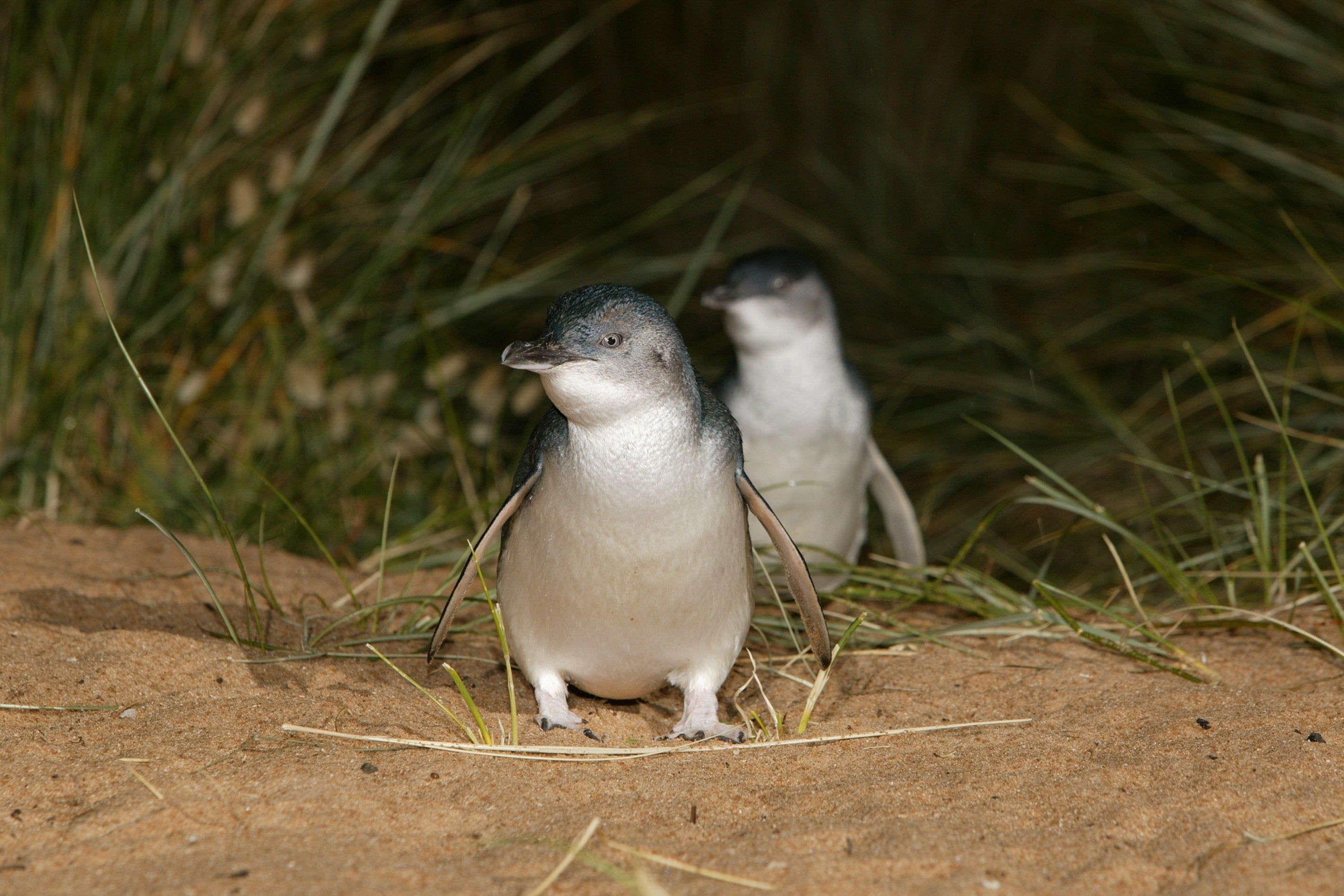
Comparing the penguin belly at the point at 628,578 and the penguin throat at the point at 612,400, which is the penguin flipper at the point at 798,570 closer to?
the penguin belly at the point at 628,578

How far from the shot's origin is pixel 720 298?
4.47 meters

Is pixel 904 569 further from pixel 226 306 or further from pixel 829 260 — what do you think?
pixel 829 260

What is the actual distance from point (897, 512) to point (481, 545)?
2.44 meters

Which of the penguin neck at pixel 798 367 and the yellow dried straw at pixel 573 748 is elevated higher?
the penguin neck at pixel 798 367

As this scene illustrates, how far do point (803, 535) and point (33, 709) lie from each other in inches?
103

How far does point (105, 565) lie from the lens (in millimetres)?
3424

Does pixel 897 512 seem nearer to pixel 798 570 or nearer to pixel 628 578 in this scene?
pixel 798 570

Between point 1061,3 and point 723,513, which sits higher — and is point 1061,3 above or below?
above

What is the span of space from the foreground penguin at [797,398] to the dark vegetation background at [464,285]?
0.31 m

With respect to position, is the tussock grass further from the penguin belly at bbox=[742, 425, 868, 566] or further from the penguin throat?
the penguin belly at bbox=[742, 425, 868, 566]

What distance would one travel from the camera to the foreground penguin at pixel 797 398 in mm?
4367

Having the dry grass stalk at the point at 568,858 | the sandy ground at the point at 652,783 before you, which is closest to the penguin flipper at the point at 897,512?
the sandy ground at the point at 652,783

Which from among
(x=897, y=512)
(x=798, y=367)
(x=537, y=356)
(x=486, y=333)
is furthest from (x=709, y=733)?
(x=486, y=333)

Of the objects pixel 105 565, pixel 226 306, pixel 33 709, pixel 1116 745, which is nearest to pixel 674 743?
pixel 1116 745
